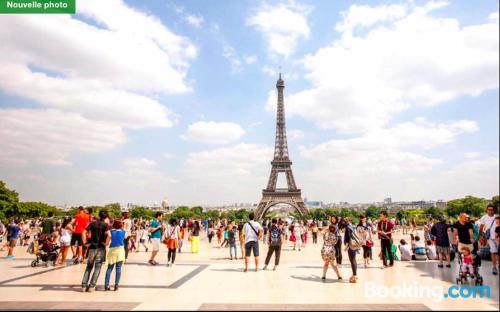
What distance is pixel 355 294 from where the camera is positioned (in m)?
7.88

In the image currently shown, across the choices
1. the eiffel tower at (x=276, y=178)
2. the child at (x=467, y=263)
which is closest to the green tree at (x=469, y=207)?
the eiffel tower at (x=276, y=178)

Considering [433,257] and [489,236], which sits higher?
[489,236]

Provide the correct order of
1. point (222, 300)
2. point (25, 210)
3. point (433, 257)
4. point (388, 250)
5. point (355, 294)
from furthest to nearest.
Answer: point (25, 210)
point (433, 257)
point (388, 250)
point (355, 294)
point (222, 300)

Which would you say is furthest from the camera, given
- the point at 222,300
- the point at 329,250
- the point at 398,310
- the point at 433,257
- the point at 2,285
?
the point at 433,257

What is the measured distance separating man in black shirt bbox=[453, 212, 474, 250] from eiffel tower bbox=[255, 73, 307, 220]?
225ft

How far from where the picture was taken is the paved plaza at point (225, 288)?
273 inches

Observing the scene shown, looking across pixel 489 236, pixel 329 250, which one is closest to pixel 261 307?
pixel 329 250

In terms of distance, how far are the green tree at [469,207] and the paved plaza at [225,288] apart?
9516cm

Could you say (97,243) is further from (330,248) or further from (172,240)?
(330,248)

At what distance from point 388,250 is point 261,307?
279 inches

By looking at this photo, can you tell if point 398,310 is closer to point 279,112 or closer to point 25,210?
point 279,112

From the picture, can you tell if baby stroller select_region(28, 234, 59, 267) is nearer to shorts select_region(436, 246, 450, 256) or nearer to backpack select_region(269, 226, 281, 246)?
backpack select_region(269, 226, 281, 246)

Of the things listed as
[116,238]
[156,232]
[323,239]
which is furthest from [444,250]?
[116,238]

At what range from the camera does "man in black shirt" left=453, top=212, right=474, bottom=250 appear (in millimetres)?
9859
